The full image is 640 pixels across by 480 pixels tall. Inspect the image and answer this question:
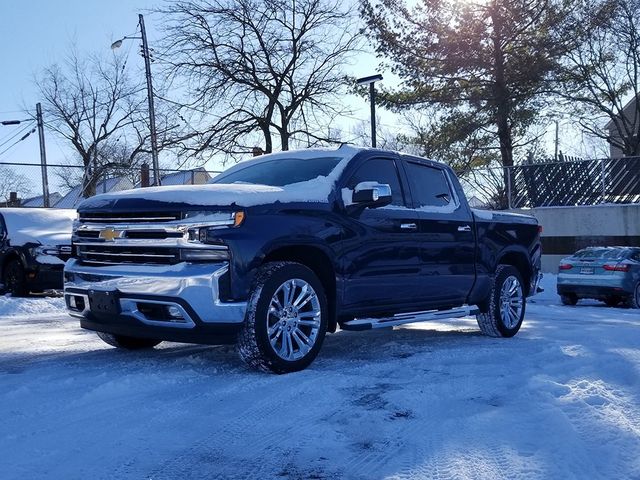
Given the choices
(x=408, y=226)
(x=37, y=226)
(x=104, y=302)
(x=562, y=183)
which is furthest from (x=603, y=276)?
(x=104, y=302)

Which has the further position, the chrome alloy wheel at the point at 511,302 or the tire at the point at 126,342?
the chrome alloy wheel at the point at 511,302

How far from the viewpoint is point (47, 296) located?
12.9m

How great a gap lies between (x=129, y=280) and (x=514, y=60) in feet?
71.5

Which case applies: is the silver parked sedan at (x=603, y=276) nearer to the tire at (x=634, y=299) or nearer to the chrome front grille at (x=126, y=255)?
the tire at (x=634, y=299)

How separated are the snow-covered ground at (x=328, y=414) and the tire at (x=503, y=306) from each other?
1.20 metres

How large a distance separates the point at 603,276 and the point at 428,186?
31.3ft

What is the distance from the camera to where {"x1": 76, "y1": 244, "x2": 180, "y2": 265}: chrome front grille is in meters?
5.17

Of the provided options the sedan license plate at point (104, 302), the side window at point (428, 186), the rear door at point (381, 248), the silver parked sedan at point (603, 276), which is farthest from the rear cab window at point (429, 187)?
the silver parked sedan at point (603, 276)

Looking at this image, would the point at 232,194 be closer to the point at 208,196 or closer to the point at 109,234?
the point at 208,196

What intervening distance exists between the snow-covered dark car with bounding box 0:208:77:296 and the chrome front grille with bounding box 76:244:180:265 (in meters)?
7.04

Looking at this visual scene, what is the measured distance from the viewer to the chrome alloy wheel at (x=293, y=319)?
17.5 ft

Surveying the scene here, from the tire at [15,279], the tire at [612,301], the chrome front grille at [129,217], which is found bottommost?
the tire at [612,301]

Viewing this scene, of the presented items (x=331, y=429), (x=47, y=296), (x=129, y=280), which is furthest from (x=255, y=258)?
(x=47, y=296)

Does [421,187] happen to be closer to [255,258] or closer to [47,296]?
[255,258]
